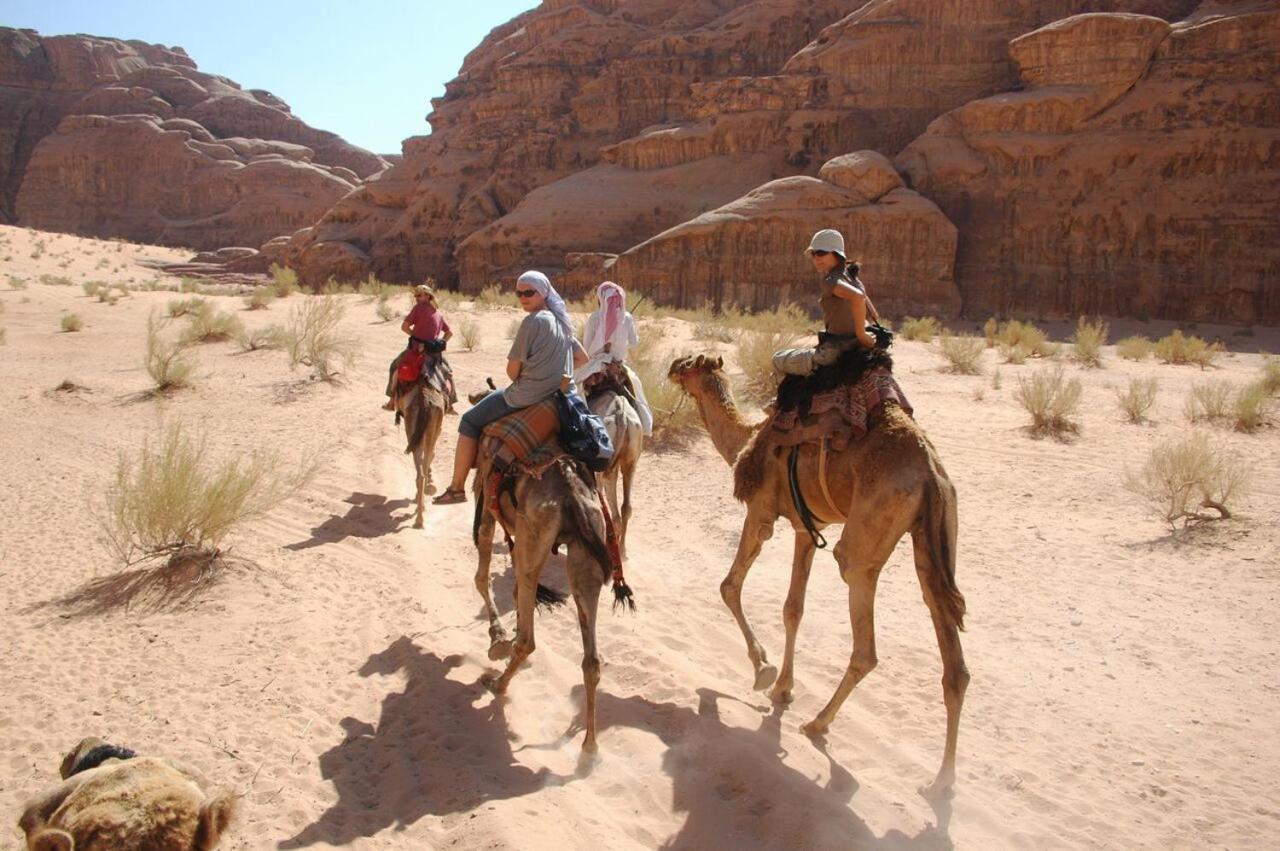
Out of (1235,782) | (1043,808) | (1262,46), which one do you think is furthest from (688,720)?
(1262,46)

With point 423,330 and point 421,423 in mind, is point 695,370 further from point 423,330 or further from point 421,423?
point 423,330

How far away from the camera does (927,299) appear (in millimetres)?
35156

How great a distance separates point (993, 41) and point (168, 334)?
38.9 m

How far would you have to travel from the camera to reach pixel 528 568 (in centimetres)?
514

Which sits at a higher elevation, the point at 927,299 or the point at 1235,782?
the point at 927,299

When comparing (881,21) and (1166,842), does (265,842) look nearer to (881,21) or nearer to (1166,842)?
(1166,842)

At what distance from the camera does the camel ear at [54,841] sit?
9.25ft

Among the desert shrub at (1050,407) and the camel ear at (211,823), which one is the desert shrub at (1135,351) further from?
the camel ear at (211,823)

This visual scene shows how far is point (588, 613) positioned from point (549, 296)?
2.16 metres

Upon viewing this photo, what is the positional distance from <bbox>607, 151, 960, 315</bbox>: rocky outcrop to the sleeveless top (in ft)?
98.5

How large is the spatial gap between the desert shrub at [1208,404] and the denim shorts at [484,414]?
11747 mm

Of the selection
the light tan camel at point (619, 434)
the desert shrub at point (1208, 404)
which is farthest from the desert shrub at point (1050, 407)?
the light tan camel at point (619, 434)

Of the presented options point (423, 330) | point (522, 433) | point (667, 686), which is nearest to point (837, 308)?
point (522, 433)

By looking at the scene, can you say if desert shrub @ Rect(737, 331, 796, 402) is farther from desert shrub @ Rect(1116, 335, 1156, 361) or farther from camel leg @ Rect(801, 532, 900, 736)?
desert shrub @ Rect(1116, 335, 1156, 361)
